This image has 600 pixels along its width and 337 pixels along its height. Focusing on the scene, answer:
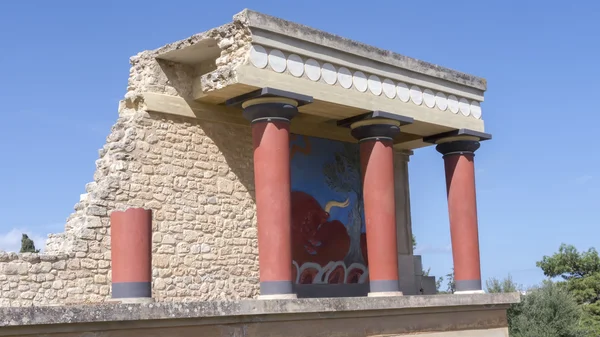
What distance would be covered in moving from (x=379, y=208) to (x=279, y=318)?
4.41 metres

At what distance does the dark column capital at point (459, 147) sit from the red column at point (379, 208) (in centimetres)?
231

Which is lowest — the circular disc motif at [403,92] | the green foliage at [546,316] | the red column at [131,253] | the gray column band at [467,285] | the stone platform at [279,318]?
the green foliage at [546,316]

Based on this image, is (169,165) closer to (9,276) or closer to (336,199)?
(9,276)

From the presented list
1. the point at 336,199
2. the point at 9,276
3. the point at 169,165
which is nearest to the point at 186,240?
the point at 169,165

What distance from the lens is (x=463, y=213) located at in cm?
1455

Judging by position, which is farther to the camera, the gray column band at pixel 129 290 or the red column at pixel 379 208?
the red column at pixel 379 208

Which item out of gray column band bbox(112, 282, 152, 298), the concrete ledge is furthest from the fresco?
gray column band bbox(112, 282, 152, 298)

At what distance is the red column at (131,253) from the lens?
8367 mm

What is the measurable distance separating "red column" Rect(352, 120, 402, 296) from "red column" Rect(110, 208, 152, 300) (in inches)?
191

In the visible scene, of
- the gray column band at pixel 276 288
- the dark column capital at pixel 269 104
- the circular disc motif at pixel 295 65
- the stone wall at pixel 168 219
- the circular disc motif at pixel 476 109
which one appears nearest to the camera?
the stone wall at pixel 168 219

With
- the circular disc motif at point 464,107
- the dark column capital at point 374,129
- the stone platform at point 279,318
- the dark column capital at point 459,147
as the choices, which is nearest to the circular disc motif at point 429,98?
the circular disc motif at point 464,107

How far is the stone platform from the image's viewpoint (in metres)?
6.38

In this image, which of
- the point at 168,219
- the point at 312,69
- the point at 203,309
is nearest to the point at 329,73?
the point at 312,69

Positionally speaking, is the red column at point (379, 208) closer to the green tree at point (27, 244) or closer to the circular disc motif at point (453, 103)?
the circular disc motif at point (453, 103)
